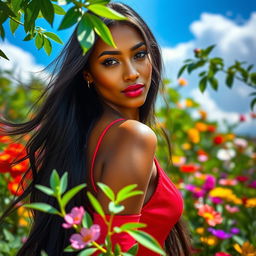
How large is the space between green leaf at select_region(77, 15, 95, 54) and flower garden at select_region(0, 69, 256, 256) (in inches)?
10.9

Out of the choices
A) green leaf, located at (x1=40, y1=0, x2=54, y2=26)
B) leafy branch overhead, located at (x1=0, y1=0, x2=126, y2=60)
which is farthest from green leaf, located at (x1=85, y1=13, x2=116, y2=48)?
green leaf, located at (x1=40, y1=0, x2=54, y2=26)

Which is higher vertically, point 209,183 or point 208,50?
point 208,50

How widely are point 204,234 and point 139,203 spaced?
906mm

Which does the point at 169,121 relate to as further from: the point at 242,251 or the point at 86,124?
the point at 86,124

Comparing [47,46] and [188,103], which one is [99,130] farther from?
[188,103]

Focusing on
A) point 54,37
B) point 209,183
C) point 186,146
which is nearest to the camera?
point 54,37

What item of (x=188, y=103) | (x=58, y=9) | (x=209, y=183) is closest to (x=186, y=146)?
(x=188, y=103)

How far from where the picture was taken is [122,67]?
1293 millimetres

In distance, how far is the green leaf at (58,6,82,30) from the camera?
79cm

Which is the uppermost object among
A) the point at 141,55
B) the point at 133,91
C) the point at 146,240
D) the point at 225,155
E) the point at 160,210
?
the point at 141,55

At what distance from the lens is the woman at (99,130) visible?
1185 millimetres

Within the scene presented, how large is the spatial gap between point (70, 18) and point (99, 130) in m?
0.52

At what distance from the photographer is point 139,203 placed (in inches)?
44.9

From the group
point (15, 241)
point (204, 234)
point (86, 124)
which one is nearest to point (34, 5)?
point (86, 124)
